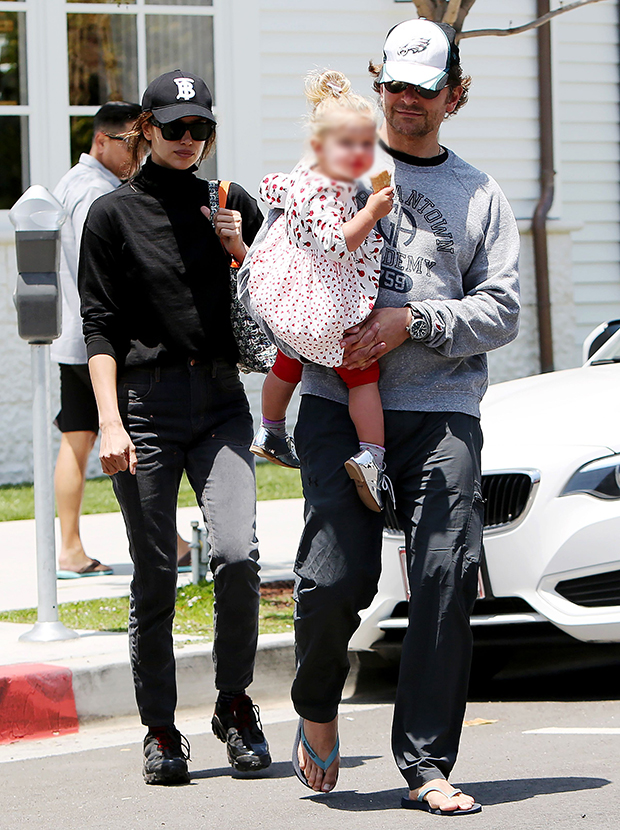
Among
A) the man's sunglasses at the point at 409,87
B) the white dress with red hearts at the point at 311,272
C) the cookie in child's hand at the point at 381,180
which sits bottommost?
→ the white dress with red hearts at the point at 311,272

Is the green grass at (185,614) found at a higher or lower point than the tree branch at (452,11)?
lower

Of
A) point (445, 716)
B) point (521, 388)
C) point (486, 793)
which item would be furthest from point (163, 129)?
point (521, 388)

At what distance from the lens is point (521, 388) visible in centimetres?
577

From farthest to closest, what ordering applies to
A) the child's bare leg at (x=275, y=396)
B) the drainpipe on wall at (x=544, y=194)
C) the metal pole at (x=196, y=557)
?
1. the drainpipe on wall at (x=544, y=194)
2. the metal pole at (x=196, y=557)
3. the child's bare leg at (x=275, y=396)

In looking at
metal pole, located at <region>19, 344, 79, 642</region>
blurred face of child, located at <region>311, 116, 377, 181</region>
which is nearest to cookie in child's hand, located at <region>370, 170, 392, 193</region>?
blurred face of child, located at <region>311, 116, 377, 181</region>

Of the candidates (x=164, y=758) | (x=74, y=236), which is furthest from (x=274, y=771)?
(x=74, y=236)

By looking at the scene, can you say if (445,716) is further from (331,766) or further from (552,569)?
(552,569)

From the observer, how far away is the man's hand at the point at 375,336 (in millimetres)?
3344

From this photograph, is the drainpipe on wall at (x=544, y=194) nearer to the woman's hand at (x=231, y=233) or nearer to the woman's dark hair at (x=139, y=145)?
the woman's dark hair at (x=139, y=145)

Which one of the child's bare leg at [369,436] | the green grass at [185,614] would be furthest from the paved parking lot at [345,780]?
the child's bare leg at [369,436]

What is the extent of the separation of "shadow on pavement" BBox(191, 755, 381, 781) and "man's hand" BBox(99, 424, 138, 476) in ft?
3.26

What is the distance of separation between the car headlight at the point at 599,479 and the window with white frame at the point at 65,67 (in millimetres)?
6706

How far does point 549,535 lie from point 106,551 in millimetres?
3487

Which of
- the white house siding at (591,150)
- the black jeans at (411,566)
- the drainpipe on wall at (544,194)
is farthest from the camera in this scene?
the white house siding at (591,150)
